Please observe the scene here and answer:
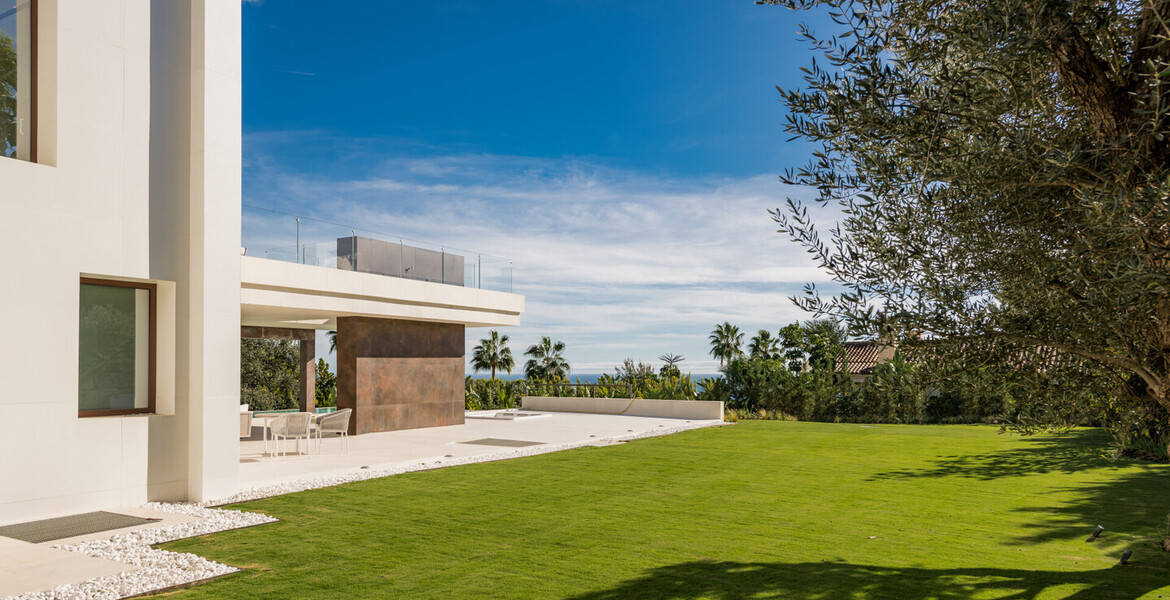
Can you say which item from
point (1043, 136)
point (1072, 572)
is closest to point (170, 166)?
point (1043, 136)

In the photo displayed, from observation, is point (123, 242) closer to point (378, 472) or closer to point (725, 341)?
point (378, 472)

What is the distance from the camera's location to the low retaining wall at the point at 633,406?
2473 centimetres

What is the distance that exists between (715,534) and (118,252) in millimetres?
7566

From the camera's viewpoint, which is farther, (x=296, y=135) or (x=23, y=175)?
(x=296, y=135)

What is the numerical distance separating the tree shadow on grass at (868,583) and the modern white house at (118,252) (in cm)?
628

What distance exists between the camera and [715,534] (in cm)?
757

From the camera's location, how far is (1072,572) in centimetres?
612

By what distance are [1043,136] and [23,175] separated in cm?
943

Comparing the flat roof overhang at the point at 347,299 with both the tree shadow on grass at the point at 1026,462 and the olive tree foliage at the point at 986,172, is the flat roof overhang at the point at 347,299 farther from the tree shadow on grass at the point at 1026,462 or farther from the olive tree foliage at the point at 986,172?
the olive tree foliage at the point at 986,172

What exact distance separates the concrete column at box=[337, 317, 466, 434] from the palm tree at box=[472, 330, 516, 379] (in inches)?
1009

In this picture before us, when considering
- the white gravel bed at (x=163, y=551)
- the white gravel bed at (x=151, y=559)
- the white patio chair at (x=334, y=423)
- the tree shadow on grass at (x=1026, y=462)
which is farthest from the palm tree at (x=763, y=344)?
the white gravel bed at (x=151, y=559)

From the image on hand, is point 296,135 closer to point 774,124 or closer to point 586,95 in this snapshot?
point 586,95

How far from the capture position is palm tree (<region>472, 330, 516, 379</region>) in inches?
1844

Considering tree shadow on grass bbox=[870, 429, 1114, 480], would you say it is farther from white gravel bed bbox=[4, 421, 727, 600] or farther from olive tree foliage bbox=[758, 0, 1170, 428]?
white gravel bed bbox=[4, 421, 727, 600]
